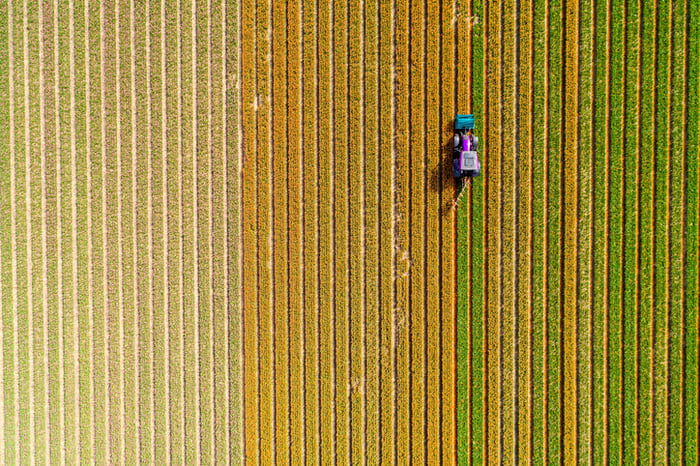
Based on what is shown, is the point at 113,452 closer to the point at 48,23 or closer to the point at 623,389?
the point at 48,23

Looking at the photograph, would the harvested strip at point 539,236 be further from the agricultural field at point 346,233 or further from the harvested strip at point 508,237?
the harvested strip at point 508,237

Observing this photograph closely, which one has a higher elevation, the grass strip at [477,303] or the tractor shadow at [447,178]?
the tractor shadow at [447,178]

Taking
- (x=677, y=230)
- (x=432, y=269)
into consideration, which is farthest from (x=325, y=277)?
(x=677, y=230)

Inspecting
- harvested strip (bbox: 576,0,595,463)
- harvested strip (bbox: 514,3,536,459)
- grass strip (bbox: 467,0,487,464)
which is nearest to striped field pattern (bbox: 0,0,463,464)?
grass strip (bbox: 467,0,487,464)

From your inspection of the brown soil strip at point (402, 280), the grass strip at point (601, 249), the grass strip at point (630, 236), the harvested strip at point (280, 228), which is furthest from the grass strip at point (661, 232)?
the harvested strip at point (280, 228)

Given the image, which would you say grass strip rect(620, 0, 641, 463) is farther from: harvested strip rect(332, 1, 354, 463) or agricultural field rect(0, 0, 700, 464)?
harvested strip rect(332, 1, 354, 463)

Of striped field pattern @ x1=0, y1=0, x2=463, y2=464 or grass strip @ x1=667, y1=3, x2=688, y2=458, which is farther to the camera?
striped field pattern @ x1=0, y1=0, x2=463, y2=464

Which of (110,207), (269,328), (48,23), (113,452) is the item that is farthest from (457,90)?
(113,452)
